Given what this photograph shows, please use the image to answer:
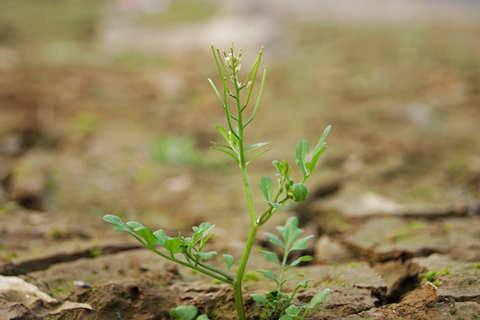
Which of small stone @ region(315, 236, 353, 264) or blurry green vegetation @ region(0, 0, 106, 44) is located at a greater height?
blurry green vegetation @ region(0, 0, 106, 44)

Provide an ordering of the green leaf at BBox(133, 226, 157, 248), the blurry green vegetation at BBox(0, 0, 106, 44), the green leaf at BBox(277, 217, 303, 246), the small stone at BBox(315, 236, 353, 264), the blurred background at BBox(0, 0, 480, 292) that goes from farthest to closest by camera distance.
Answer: the blurry green vegetation at BBox(0, 0, 106, 44) < the blurred background at BBox(0, 0, 480, 292) < the small stone at BBox(315, 236, 353, 264) < the green leaf at BBox(277, 217, 303, 246) < the green leaf at BBox(133, 226, 157, 248)

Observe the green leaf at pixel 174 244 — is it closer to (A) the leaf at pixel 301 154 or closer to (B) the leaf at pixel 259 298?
(B) the leaf at pixel 259 298

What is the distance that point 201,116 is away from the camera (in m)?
4.41

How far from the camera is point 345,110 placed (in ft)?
14.1

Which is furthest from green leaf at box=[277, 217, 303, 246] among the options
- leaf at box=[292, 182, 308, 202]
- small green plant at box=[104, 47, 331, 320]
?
leaf at box=[292, 182, 308, 202]

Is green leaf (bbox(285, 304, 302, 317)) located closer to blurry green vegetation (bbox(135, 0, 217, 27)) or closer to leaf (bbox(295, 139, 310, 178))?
leaf (bbox(295, 139, 310, 178))

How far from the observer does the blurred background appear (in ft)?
9.66

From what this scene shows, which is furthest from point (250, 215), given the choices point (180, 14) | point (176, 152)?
point (180, 14)

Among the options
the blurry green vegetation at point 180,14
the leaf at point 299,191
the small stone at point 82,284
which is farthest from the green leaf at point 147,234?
the blurry green vegetation at point 180,14

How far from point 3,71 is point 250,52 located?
247cm

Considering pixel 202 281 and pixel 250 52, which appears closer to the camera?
pixel 202 281

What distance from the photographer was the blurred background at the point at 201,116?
9.66ft

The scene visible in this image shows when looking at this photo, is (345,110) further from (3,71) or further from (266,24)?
(3,71)

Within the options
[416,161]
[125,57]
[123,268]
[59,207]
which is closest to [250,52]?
[125,57]
